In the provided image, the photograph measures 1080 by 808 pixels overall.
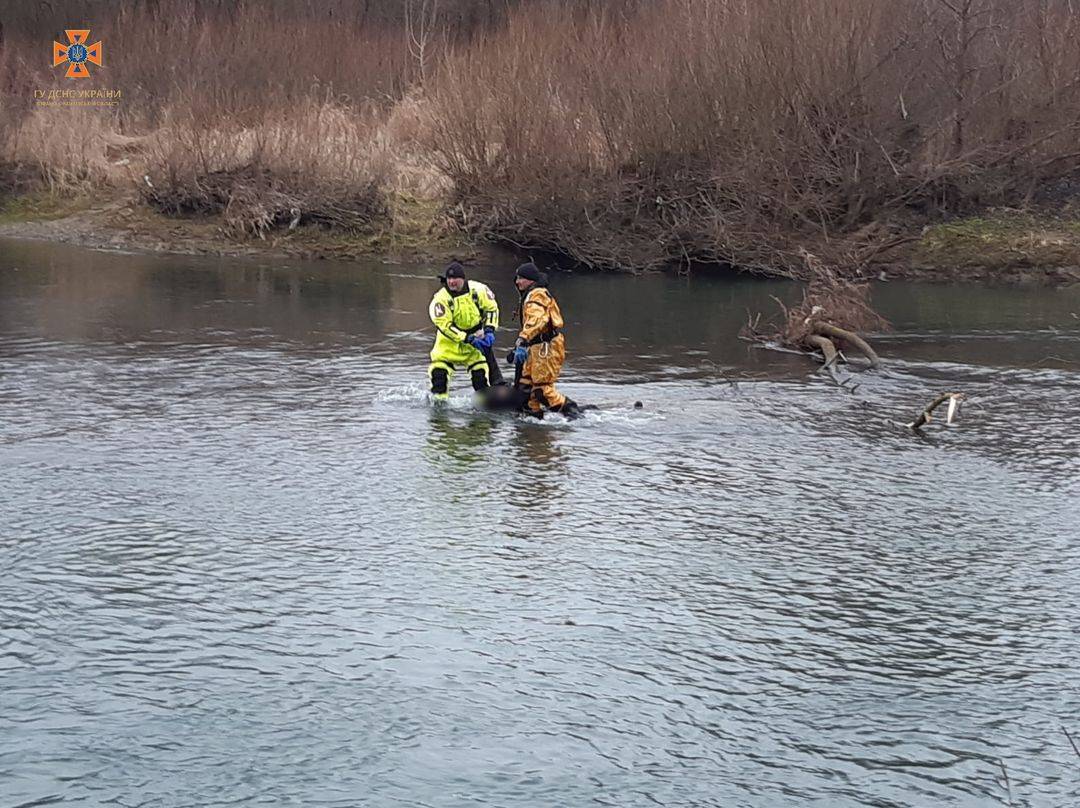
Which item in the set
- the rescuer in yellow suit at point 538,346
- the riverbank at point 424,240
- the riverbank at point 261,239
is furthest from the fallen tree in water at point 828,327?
the riverbank at point 261,239

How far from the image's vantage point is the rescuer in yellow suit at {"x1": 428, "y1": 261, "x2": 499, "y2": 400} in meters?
15.4

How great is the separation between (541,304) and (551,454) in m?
1.86

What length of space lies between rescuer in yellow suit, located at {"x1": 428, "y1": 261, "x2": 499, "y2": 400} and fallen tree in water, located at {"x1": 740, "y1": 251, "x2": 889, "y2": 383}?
554 cm

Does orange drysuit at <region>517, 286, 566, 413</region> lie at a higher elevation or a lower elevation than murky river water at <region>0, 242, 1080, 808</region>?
higher

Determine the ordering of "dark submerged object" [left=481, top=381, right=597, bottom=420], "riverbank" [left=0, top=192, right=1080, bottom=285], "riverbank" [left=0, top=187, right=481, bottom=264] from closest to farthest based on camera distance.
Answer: "dark submerged object" [left=481, top=381, right=597, bottom=420] → "riverbank" [left=0, top=192, right=1080, bottom=285] → "riverbank" [left=0, top=187, right=481, bottom=264]

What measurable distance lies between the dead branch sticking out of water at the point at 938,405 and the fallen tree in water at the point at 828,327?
3.04m

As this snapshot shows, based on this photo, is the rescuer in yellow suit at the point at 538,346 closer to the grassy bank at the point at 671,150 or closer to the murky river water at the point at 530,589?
the murky river water at the point at 530,589

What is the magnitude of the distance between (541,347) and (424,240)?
61.5 ft

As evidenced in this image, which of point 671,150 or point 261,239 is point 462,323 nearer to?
point 671,150

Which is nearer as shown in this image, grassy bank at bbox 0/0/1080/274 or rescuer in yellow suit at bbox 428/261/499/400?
rescuer in yellow suit at bbox 428/261/499/400

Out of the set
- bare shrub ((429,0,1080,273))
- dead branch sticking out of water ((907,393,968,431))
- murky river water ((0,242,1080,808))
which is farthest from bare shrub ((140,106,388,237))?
dead branch sticking out of water ((907,393,968,431))

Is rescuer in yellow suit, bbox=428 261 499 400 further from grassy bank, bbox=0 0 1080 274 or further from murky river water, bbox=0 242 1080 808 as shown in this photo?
grassy bank, bbox=0 0 1080 274

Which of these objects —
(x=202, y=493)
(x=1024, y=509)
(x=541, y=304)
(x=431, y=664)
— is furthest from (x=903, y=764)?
(x=541, y=304)

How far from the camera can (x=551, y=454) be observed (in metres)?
13.7
